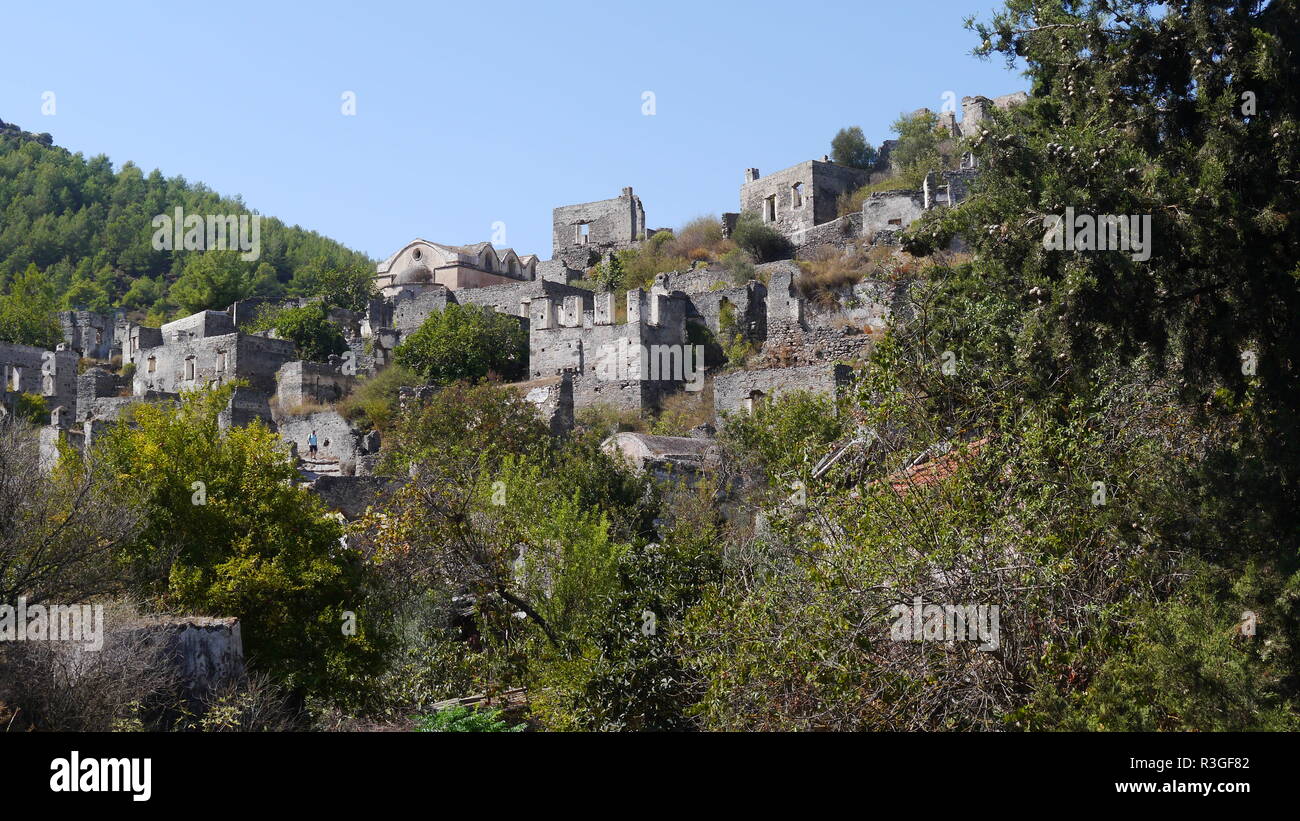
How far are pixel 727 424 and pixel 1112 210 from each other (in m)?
18.7

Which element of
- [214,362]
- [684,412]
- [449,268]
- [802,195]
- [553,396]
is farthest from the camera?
[449,268]

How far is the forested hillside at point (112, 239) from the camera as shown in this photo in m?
79.4

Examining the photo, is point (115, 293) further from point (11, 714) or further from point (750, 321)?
point (11, 714)

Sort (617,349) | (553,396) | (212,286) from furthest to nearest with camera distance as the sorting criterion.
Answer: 1. (212,286)
2. (617,349)
3. (553,396)

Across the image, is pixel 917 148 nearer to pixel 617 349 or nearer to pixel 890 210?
pixel 890 210

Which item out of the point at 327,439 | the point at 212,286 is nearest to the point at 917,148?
the point at 327,439

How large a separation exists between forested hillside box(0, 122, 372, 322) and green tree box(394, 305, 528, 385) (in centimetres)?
2067

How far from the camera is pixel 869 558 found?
46.3ft

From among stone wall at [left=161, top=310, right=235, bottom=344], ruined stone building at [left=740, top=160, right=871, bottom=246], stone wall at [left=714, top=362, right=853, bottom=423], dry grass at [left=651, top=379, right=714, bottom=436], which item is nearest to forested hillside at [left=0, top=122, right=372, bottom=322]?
stone wall at [left=161, top=310, right=235, bottom=344]

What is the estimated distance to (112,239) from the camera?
9250 centimetres

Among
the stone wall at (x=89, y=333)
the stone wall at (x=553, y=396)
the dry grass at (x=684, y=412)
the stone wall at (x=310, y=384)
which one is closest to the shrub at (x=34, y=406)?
the stone wall at (x=310, y=384)

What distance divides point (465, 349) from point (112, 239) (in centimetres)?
5505

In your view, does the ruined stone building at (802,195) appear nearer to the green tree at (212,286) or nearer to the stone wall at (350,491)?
the green tree at (212,286)

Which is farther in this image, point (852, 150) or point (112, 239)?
point (112, 239)
